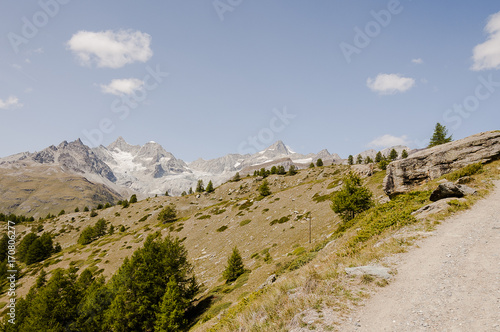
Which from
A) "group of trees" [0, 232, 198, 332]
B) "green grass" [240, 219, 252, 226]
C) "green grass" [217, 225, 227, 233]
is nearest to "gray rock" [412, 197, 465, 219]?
"group of trees" [0, 232, 198, 332]

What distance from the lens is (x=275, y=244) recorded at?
1628 inches

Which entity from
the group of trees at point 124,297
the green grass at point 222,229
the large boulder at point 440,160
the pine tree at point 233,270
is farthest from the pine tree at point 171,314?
the green grass at point 222,229

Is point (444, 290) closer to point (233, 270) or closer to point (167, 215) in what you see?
point (233, 270)

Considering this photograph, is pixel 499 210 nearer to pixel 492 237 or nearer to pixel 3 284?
pixel 492 237

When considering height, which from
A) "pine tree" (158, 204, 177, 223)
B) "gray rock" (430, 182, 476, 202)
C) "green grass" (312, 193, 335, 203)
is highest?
"pine tree" (158, 204, 177, 223)

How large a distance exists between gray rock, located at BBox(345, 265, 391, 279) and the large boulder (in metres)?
23.0

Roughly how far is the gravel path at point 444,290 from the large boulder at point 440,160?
17.6 metres

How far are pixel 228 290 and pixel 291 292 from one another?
68.2ft

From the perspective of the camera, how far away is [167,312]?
82.8 ft

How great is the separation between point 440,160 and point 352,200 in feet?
39.9

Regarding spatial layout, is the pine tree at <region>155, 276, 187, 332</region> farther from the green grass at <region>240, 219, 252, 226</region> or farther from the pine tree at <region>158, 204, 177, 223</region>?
the pine tree at <region>158, 204, 177, 223</region>

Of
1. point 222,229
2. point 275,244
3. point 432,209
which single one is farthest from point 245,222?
point 432,209

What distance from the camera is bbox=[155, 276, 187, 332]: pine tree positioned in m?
24.5

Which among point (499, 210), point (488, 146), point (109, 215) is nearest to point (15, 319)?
point (499, 210)
